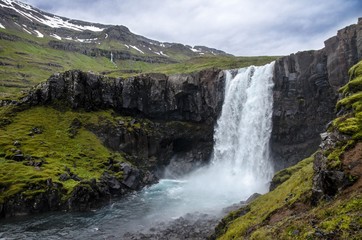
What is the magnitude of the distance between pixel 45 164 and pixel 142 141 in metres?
30.2

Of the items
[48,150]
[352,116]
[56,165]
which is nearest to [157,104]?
[48,150]

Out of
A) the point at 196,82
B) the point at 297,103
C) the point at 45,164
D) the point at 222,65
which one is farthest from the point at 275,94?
the point at 222,65

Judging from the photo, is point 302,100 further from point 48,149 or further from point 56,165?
point 48,149

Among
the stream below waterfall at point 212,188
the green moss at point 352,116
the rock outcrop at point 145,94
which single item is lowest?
the stream below waterfall at point 212,188

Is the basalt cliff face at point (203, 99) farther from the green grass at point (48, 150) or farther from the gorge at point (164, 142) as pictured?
the green grass at point (48, 150)

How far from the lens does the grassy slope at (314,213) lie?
1858 cm

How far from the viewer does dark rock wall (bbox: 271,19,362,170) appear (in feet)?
245

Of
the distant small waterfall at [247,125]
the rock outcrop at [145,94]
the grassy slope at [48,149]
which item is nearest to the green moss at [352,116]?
the distant small waterfall at [247,125]

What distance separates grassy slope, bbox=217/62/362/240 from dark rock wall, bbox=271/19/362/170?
41564 mm

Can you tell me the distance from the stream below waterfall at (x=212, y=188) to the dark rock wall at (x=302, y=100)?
274 centimetres

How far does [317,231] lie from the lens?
19031 millimetres

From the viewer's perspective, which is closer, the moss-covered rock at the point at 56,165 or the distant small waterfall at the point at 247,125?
the moss-covered rock at the point at 56,165

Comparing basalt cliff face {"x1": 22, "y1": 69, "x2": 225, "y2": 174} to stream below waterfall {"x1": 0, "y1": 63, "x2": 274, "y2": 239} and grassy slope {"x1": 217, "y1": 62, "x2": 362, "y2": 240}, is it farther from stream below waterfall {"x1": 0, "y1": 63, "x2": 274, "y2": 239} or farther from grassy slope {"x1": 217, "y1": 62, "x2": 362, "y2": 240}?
grassy slope {"x1": 217, "y1": 62, "x2": 362, "y2": 240}

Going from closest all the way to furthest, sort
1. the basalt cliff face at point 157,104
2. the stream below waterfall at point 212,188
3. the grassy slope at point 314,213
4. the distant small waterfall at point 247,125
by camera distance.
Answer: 1. the grassy slope at point 314,213
2. the stream below waterfall at point 212,188
3. the distant small waterfall at point 247,125
4. the basalt cliff face at point 157,104
